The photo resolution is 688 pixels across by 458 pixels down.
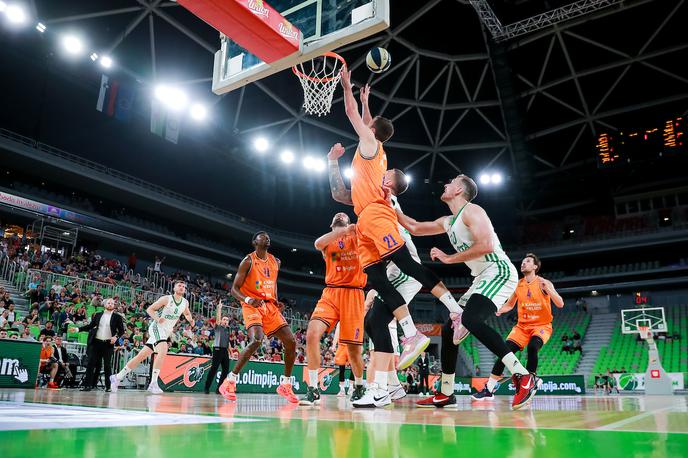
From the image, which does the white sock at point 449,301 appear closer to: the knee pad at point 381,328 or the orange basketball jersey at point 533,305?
the knee pad at point 381,328

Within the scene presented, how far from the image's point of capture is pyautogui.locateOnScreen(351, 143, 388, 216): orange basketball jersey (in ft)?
16.8

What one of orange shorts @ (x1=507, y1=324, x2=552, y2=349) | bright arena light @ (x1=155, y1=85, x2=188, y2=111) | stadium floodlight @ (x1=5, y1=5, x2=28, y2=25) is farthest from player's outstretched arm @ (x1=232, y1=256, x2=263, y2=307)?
bright arena light @ (x1=155, y1=85, x2=188, y2=111)

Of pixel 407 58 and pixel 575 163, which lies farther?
pixel 575 163

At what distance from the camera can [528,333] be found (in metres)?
7.70

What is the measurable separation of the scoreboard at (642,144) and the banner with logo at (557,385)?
1197cm

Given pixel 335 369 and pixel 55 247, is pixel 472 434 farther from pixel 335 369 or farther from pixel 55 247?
pixel 55 247

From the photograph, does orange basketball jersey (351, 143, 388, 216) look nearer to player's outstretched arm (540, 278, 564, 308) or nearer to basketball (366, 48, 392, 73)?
basketball (366, 48, 392, 73)

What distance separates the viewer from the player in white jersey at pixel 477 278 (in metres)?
4.87

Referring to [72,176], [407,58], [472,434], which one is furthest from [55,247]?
[472,434]

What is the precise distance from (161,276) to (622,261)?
30.0 m

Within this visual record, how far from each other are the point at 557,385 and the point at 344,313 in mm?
18032

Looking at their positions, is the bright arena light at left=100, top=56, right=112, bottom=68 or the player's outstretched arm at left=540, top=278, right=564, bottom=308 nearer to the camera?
the player's outstretched arm at left=540, top=278, right=564, bottom=308

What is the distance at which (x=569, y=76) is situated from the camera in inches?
993

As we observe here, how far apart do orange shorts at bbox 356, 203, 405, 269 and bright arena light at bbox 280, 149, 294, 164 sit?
26012 millimetres
